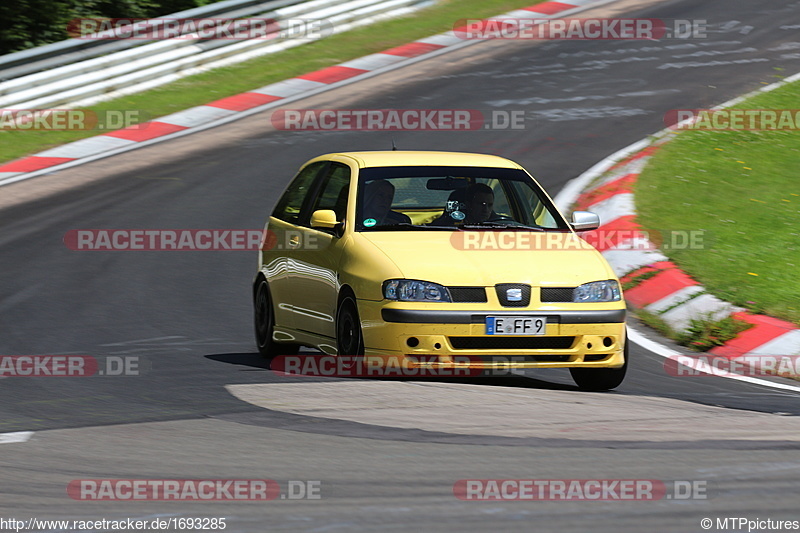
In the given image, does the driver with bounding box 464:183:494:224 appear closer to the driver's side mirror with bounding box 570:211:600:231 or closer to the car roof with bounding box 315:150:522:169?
the car roof with bounding box 315:150:522:169

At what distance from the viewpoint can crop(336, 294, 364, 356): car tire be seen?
859cm

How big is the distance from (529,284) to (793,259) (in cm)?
449

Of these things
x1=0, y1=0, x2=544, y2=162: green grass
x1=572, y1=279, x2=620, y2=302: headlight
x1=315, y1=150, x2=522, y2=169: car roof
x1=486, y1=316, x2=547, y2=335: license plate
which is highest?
x1=315, y1=150, x2=522, y2=169: car roof

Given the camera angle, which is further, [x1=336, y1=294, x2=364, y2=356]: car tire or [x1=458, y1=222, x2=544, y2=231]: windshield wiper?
[x1=458, y1=222, x2=544, y2=231]: windshield wiper

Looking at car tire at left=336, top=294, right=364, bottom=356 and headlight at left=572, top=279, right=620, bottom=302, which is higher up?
headlight at left=572, top=279, right=620, bottom=302

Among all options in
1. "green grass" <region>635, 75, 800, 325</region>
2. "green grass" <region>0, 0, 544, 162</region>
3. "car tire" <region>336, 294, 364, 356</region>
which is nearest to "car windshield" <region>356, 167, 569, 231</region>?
"car tire" <region>336, 294, 364, 356</region>

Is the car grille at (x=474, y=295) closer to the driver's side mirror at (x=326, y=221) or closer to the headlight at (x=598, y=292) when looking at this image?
the headlight at (x=598, y=292)

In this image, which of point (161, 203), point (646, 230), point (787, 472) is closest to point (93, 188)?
point (161, 203)

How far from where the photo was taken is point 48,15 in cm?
2383

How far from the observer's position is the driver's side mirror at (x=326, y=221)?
356 inches

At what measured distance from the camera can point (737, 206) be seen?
555 inches

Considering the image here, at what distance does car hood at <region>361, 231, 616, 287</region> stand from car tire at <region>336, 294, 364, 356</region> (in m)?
0.43

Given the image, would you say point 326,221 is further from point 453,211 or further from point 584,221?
point 584,221

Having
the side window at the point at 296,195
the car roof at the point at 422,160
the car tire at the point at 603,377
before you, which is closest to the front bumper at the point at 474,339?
the car tire at the point at 603,377
